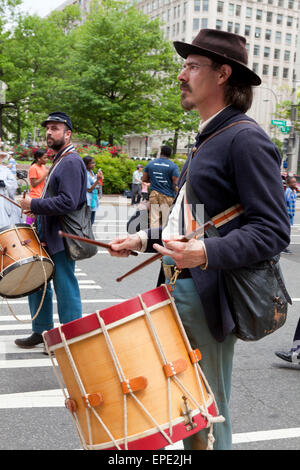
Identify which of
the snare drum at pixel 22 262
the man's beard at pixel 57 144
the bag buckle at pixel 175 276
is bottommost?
the snare drum at pixel 22 262

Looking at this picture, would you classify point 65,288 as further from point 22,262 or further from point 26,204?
point 26,204

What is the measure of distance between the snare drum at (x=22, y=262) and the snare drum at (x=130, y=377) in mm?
2230

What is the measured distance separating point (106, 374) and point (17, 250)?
2.45m

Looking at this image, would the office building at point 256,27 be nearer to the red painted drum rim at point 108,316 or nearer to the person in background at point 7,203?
the person in background at point 7,203

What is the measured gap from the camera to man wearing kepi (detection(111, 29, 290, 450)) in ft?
6.06

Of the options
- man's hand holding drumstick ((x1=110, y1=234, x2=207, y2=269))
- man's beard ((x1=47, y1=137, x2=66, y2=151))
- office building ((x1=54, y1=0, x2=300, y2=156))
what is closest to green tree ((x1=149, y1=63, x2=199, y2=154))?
man's beard ((x1=47, y1=137, x2=66, y2=151))

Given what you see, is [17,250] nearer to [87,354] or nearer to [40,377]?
[40,377]

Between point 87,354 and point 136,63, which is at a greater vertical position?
point 136,63

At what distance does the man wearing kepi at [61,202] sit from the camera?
4250mm

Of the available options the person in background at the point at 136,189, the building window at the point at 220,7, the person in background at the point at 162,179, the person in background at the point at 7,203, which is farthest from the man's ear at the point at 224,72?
the building window at the point at 220,7

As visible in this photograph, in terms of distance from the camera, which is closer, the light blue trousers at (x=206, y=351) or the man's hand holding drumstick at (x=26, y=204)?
the light blue trousers at (x=206, y=351)

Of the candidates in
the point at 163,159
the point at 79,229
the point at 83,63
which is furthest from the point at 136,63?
the point at 79,229

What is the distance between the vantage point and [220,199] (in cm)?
199

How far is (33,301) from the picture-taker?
4715mm
